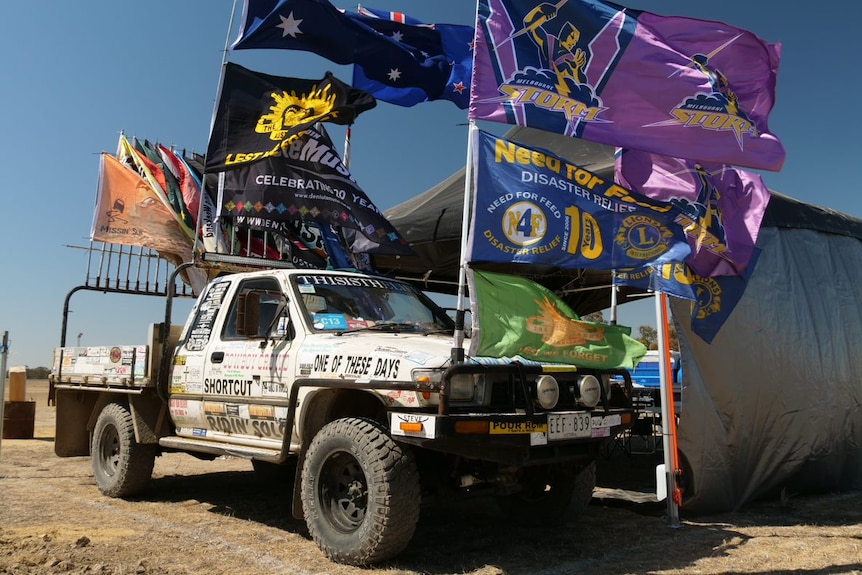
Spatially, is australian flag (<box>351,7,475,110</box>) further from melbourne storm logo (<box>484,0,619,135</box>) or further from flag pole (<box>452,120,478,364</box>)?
flag pole (<box>452,120,478,364</box>)

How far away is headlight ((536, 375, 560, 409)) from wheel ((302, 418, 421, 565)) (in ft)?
3.01

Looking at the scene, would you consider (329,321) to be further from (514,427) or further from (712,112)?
(712,112)

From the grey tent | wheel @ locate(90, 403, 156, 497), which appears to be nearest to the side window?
wheel @ locate(90, 403, 156, 497)

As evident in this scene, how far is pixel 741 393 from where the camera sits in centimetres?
696

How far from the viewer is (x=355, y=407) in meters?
5.05

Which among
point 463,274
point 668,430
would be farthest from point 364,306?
point 668,430

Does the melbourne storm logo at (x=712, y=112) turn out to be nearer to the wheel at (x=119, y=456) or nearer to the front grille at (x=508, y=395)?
the front grille at (x=508, y=395)

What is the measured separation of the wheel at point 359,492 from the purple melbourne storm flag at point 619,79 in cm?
250

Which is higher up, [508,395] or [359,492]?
[508,395]

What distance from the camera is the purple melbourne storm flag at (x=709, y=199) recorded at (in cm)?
A: 640

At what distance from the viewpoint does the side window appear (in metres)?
5.56

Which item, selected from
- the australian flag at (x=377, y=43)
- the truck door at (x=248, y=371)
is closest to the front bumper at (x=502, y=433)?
the truck door at (x=248, y=371)

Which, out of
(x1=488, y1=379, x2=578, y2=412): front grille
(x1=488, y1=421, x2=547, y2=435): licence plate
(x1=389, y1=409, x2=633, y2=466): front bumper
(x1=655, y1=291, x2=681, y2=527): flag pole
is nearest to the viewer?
(x1=389, y1=409, x2=633, y2=466): front bumper

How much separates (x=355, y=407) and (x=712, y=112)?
3982 millimetres
